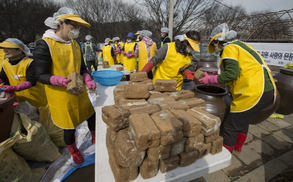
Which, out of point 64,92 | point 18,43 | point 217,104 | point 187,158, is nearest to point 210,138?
point 187,158

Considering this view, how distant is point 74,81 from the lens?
63.2 inches

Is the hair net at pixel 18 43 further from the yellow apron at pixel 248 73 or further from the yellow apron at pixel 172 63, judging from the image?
the yellow apron at pixel 248 73

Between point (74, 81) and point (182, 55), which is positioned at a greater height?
point (182, 55)

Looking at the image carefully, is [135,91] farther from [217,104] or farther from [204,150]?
[217,104]

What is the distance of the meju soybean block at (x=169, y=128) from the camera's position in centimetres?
104

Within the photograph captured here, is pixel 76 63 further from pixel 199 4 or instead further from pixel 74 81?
pixel 199 4

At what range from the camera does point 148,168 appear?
3.58 feet

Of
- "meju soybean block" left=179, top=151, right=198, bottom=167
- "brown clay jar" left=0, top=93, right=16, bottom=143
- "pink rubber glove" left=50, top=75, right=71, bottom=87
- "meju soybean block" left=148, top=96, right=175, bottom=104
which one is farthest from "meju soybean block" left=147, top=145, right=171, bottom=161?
"brown clay jar" left=0, top=93, right=16, bottom=143

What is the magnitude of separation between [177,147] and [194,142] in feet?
0.53

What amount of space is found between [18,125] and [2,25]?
52.9 ft

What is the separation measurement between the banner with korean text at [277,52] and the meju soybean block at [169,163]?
627 cm

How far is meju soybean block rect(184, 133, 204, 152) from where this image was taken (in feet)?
3.90

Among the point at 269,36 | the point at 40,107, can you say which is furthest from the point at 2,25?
the point at 269,36

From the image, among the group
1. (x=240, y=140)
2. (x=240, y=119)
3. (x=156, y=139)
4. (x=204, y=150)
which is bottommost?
(x=240, y=140)
